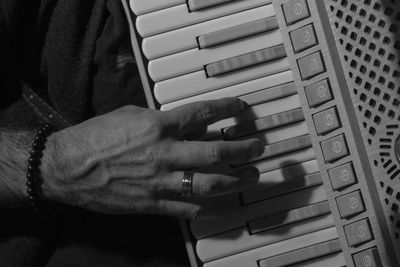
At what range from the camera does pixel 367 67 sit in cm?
92

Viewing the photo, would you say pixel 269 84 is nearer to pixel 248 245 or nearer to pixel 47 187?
pixel 248 245

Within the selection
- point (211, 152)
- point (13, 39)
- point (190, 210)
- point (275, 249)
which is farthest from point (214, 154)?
point (13, 39)

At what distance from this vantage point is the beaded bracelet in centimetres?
115

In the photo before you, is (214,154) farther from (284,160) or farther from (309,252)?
(309,252)

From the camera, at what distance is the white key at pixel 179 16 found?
1087 millimetres

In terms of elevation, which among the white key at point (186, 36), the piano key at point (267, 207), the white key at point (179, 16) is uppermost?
the white key at point (179, 16)

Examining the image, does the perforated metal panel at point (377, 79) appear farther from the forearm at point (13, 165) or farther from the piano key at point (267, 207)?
the forearm at point (13, 165)

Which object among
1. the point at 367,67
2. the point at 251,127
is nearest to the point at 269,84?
the point at 251,127

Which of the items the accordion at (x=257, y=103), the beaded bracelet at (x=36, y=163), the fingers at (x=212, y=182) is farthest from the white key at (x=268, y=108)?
the beaded bracelet at (x=36, y=163)

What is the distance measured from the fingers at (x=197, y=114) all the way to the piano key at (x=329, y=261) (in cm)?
31

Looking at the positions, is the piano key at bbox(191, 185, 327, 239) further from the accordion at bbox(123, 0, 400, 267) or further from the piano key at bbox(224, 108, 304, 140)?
the piano key at bbox(224, 108, 304, 140)

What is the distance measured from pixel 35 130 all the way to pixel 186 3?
1.31 ft

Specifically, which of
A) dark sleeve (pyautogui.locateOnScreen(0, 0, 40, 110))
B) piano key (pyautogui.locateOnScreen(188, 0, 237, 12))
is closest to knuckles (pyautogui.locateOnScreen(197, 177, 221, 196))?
piano key (pyautogui.locateOnScreen(188, 0, 237, 12))

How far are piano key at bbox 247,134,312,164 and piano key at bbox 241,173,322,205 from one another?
0.05 meters
